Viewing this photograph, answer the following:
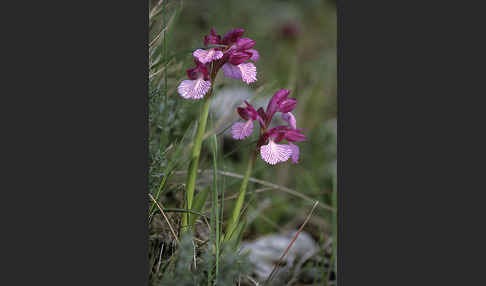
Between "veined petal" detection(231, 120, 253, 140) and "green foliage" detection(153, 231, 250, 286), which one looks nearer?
"green foliage" detection(153, 231, 250, 286)

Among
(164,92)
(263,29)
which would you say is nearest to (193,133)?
(164,92)

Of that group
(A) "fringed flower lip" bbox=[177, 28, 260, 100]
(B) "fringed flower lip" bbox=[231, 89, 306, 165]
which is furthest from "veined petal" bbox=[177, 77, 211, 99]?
(B) "fringed flower lip" bbox=[231, 89, 306, 165]

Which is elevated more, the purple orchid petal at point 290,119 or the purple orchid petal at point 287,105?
the purple orchid petal at point 287,105

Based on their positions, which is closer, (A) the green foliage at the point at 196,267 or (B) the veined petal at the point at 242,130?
(A) the green foliage at the point at 196,267

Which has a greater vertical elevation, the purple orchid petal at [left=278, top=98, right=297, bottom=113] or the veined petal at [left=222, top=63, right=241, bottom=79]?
the veined petal at [left=222, top=63, right=241, bottom=79]

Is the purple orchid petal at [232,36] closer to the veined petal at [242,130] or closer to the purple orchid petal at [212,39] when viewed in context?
the purple orchid petal at [212,39]

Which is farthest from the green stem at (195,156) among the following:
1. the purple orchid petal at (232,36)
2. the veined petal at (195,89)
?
the purple orchid petal at (232,36)

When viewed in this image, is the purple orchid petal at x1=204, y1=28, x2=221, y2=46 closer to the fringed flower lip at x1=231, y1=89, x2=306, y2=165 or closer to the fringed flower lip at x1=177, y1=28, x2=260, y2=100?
the fringed flower lip at x1=177, y1=28, x2=260, y2=100
